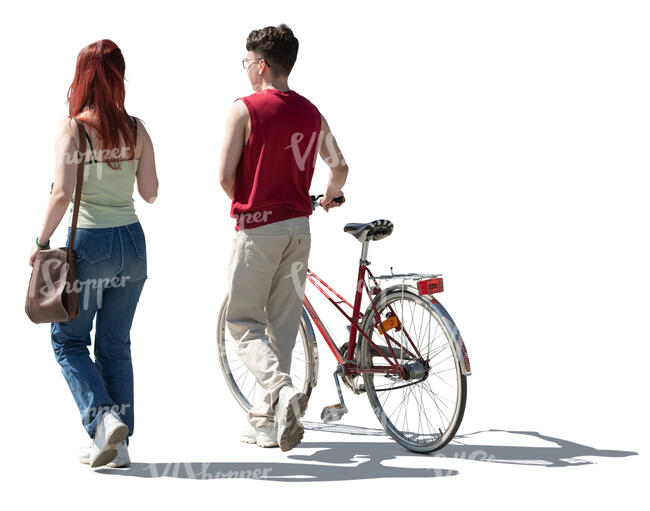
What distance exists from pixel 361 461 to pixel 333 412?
0.53 metres

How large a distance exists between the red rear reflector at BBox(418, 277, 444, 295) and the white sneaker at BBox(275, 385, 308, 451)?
105 cm

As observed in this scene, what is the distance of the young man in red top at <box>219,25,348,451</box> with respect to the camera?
647 centimetres

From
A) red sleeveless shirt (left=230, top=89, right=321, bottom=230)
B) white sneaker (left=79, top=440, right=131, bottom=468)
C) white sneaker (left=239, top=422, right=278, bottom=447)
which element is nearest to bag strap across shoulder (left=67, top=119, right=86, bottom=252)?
red sleeveless shirt (left=230, top=89, right=321, bottom=230)

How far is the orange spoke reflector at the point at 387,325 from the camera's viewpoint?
274 inches

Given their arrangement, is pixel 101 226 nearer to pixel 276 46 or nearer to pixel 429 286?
pixel 276 46

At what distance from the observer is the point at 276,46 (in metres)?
6.52

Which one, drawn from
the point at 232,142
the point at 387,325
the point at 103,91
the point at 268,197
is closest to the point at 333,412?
the point at 387,325

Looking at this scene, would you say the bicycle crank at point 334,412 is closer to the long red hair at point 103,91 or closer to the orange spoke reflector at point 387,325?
the orange spoke reflector at point 387,325

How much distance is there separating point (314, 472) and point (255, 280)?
1.28 meters

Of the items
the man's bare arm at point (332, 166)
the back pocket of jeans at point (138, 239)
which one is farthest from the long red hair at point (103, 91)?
the man's bare arm at point (332, 166)

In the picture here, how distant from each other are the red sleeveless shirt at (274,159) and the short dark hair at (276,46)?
6.7 inches

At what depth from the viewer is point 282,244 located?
21.8 feet

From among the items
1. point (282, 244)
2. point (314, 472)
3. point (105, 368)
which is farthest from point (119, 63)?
point (314, 472)

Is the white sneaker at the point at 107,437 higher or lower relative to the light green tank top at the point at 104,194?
lower
